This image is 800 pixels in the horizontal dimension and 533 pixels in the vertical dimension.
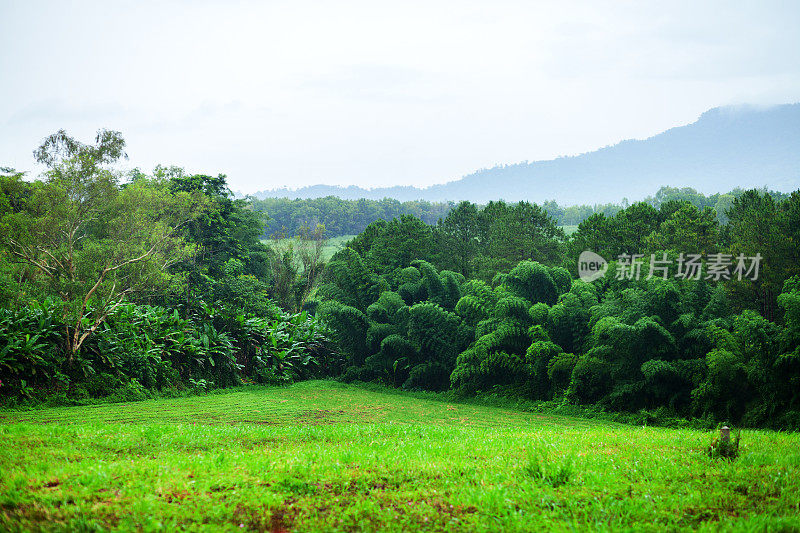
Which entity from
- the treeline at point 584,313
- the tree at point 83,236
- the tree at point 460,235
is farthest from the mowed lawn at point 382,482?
the tree at point 460,235

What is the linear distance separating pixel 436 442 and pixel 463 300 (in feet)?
28.2

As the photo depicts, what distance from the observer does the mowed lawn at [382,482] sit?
366 centimetres

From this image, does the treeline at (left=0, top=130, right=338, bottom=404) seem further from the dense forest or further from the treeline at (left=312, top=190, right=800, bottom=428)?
the treeline at (left=312, top=190, right=800, bottom=428)

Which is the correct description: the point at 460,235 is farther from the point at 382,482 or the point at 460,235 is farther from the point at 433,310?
the point at 382,482

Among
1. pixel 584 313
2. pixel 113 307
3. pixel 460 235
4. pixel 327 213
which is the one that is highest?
pixel 327 213

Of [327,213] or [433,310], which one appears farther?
[327,213]

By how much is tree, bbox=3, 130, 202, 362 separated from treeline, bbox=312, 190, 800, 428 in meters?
6.09

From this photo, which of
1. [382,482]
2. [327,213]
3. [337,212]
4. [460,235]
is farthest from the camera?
[337,212]

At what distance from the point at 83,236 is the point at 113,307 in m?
3.81

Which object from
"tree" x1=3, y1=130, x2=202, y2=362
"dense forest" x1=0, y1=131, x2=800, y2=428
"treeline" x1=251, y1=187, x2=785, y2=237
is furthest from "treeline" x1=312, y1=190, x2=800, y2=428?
"treeline" x1=251, y1=187, x2=785, y2=237

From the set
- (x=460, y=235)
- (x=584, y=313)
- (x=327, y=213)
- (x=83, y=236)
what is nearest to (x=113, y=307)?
(x=83, y=236)

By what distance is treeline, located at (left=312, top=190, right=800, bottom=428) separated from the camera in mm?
10352

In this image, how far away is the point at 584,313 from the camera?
44.5 feet

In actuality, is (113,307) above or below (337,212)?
below
